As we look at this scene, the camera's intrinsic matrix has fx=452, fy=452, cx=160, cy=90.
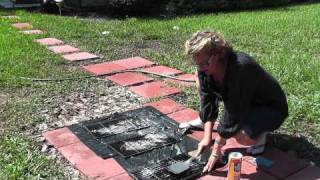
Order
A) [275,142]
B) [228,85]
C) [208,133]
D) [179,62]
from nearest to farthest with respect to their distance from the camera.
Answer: [228,85], [208,133], [275,142], [179,62]

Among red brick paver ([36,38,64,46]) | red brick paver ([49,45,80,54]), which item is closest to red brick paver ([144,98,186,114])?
red brick paver ([49,45,80,54])

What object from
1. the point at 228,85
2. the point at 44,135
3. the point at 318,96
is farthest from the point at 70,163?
the point at 318,96

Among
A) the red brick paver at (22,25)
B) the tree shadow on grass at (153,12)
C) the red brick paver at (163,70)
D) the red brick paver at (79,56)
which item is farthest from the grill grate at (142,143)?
the tree shadow on grass at (153,12)

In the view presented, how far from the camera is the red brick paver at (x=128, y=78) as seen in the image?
4.76 m

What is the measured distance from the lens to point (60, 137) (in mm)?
3488

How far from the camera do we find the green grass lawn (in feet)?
12.0

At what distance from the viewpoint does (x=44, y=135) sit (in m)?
3.53

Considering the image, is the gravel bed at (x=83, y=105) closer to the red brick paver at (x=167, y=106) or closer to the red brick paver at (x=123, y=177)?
the red brick paver at (x=167, y=106)

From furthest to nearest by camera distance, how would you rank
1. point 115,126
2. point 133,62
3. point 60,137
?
point 133,62
point 115,126
point 60,137

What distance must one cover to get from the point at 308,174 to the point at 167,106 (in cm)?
151

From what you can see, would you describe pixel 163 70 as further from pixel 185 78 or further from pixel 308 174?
pixel 308 174

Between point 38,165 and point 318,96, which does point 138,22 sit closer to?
point 318,96

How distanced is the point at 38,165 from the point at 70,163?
21cm

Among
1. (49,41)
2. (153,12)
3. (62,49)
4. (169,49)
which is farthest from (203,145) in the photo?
(153,12)
